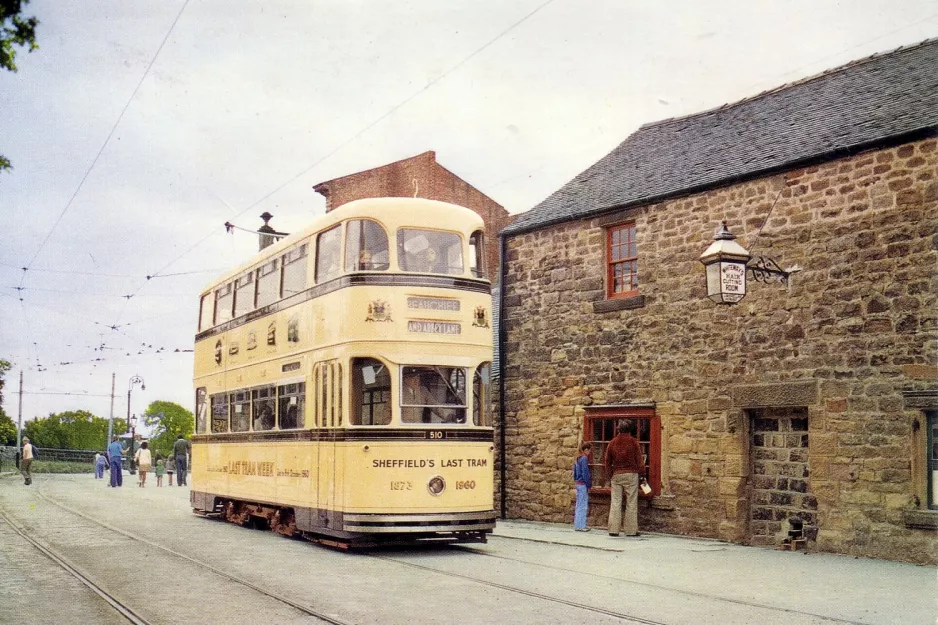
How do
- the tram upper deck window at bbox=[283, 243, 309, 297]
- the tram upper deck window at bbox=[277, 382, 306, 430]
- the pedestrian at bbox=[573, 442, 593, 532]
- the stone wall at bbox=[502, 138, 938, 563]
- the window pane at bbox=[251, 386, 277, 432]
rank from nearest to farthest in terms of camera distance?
the stone wall at bbox=[502, 138, 938, 563] → the tram upper deck window at bbox=[277, 382, 306, 430] → the tram upper deck window at bbox=[283, 243, 309, 297] → the window pane at bbox=[251, 386, 277, 432] → the pedestrian at bbox=[573, 442, 593, 532]

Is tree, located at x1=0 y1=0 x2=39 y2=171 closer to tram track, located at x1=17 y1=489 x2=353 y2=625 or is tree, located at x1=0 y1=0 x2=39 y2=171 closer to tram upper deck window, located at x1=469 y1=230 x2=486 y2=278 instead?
tram track, located at x1=17 y1=489 x2=353 y2=625

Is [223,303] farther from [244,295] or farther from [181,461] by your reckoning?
[181,461]

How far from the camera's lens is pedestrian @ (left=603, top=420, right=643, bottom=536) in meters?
16.4

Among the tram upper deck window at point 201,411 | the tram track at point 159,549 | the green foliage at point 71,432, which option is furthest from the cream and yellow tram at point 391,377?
the green foliage at point 71,432

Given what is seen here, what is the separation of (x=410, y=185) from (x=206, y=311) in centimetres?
1376

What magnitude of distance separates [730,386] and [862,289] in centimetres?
258

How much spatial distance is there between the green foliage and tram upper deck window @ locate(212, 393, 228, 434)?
320 feet

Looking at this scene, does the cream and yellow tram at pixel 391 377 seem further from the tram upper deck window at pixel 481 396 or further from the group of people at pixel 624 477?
the group of people at pixel 624 477

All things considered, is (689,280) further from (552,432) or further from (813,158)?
(552,432)

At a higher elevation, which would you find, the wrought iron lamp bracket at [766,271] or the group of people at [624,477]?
the wrought iron lamp bracket at [766,271]

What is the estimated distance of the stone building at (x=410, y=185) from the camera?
1314 inches

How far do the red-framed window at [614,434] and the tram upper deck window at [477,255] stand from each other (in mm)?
4446

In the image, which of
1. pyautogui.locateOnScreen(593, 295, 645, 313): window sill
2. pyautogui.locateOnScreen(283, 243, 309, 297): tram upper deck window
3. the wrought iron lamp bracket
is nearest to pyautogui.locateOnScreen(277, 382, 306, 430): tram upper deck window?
pyautogui.locateOnScreen(283, 243, 309, 297): tram upper deck window

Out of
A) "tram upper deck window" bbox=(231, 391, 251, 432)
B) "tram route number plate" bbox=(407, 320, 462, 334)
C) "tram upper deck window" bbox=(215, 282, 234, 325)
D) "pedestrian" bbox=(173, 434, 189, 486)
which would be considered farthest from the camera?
"pedestrian" bbox=(173, 434, 189, 486)
